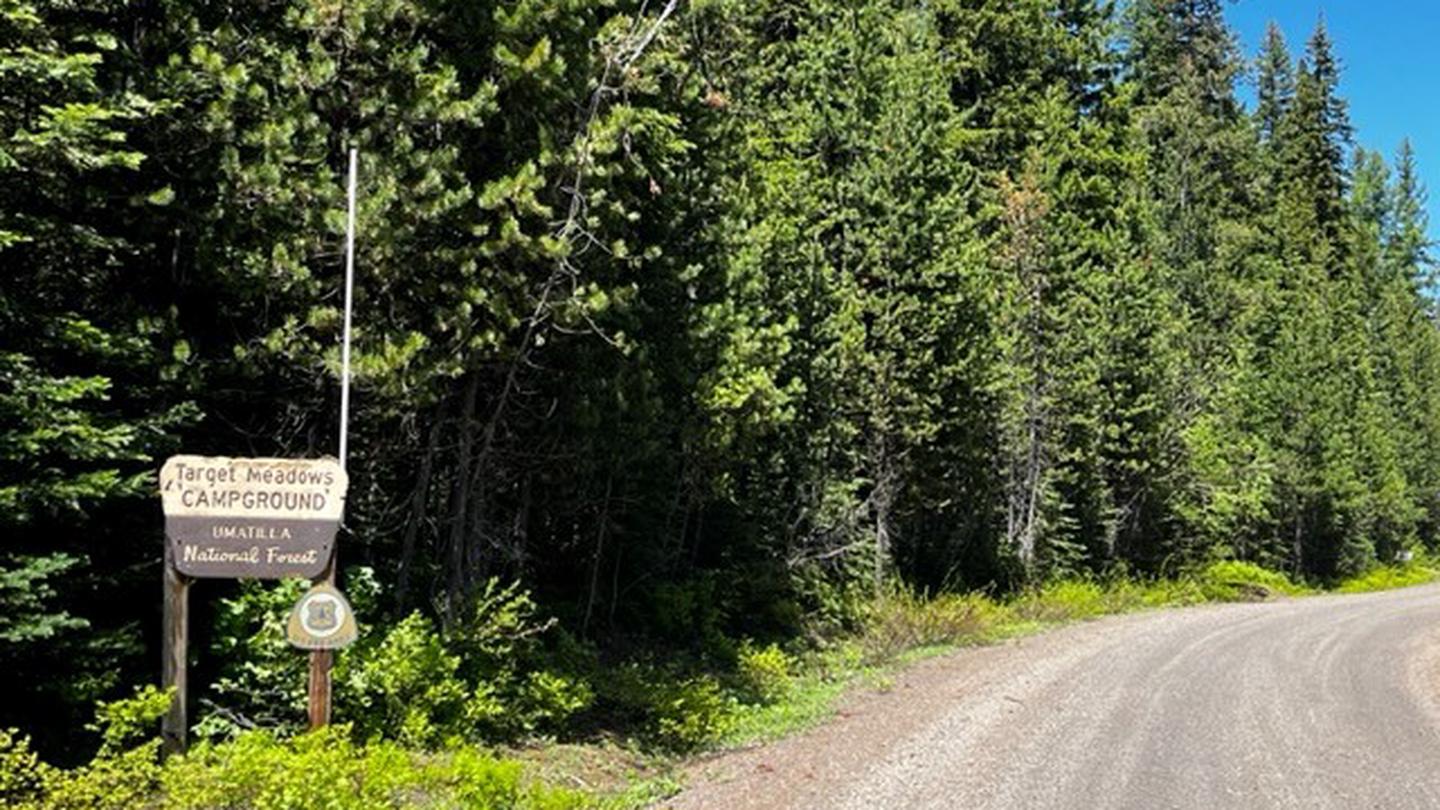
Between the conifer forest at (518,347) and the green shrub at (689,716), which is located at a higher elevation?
the conifer forest at (518,347)

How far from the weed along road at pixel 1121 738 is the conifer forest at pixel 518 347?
203 cm

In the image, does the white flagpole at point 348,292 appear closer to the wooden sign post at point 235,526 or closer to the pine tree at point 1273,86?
the wooden sign post at point 235,526

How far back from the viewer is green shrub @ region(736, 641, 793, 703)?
43.2ft

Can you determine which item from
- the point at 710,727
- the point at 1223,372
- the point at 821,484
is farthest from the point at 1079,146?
the point at 710,727

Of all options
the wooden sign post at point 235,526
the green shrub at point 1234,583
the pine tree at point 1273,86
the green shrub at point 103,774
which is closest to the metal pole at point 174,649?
the wooden sign post at point 235,526

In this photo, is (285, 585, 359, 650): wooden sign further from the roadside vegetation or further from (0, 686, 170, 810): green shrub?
(0, 686, 170, 810): green shrub

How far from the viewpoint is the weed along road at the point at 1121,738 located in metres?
8.03

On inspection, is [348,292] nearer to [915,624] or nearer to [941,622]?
[915,624]

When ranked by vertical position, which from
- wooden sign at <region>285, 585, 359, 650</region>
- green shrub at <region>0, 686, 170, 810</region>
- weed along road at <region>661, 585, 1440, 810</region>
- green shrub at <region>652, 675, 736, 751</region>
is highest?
wooden sign at <region>285, 585, 359, 650</region>

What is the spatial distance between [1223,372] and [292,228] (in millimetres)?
36873

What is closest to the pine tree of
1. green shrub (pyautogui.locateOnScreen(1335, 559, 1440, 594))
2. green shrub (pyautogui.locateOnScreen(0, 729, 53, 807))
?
green shrub (pyautogui.locateOnScreen(1335, 559, 1440, 594))

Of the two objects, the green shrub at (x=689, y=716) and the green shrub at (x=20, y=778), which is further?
the green shrub at (x=689, y=716)

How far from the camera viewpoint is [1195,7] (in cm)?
5541

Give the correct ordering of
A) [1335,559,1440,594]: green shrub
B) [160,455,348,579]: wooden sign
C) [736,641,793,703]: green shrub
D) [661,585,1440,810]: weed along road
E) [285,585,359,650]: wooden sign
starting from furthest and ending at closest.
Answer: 1. [1335,559,1440,594]: green shrub
2. [736,641,793,703]: green shrub
3. [661,585,1440,810]: weed along road
4. [285,585,359,650]: wooden sign
5. [160,455,348,579]: wooden sign
